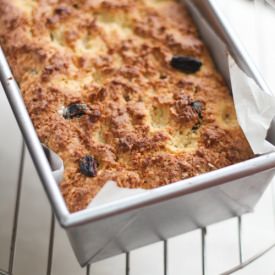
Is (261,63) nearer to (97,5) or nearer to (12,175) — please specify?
(97,5)

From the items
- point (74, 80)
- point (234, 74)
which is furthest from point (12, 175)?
point (234, 74)

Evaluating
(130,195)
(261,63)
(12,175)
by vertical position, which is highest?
(130,195)

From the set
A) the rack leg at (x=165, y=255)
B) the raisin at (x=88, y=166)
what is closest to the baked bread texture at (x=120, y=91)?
the raisin at (x=88, y=166)

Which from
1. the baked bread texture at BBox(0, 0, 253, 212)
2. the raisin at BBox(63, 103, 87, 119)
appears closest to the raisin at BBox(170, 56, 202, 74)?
the baked bread texture at BBox(0, 0, 253, 212)

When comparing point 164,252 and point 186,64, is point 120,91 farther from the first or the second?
point 164,252

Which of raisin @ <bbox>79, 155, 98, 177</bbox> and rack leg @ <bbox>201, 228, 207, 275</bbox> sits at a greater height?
raisin @ <bbox>79, 155, 98, 177</bbox>

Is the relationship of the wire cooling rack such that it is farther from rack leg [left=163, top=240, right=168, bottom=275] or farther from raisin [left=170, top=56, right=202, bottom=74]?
raisin [left=170, top=56, right=202, bottom=74]
